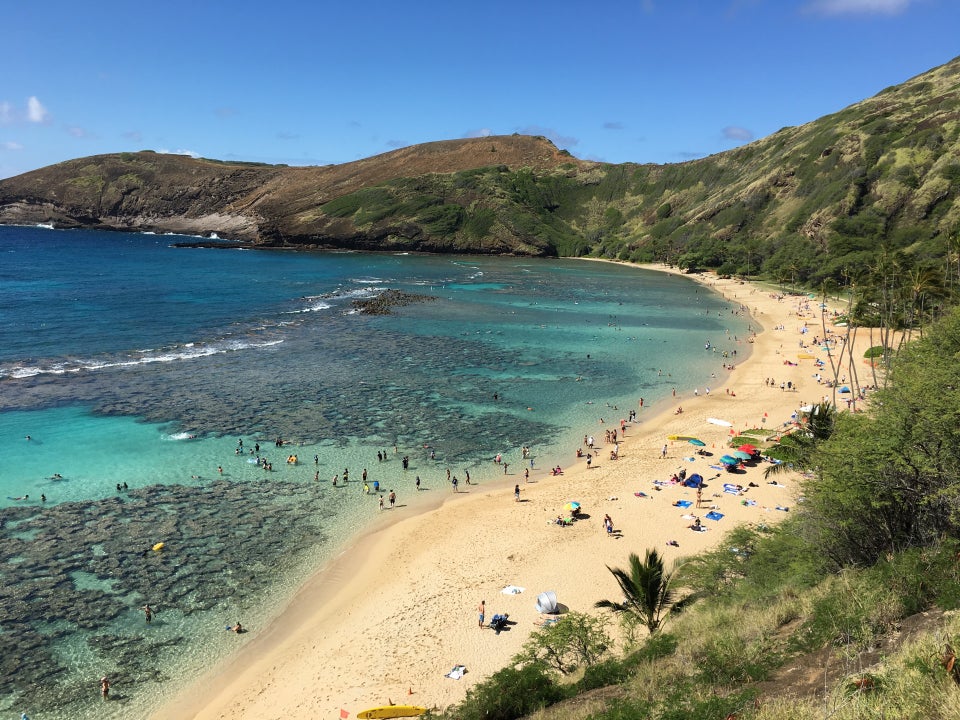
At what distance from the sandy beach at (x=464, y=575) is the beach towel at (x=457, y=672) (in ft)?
0.58

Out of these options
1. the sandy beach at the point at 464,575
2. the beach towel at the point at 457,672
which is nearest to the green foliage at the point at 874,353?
the sandy beach at the point at 464,575

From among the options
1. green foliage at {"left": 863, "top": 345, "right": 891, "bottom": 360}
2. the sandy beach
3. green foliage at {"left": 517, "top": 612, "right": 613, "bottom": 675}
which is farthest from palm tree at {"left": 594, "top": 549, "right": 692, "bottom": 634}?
green foliage at {"left": 863, "top": 345, "right": 891, "bottom": 360}

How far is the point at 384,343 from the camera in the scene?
2815 inches

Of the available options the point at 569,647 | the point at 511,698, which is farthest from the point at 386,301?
the point at 511,698

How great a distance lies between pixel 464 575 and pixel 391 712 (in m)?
8.68

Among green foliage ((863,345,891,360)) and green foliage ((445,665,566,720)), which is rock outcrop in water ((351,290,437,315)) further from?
green foliage ((445,665,566,720))

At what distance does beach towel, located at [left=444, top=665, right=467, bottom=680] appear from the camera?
20828 mm

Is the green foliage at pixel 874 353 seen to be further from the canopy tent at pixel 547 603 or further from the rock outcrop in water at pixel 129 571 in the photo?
the rock outcrop in water at pixel 129 571

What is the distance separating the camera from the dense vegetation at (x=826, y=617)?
Answer: 35.5ft

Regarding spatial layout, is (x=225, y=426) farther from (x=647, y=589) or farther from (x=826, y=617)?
(x=826, y=617)

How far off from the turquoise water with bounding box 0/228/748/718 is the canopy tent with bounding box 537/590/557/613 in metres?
11.0

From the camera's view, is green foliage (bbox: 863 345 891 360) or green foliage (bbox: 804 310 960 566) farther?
green foliage (bbox: 863 345 891 360)

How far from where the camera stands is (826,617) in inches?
546

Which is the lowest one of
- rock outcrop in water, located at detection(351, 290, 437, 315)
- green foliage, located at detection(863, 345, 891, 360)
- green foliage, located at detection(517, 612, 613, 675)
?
green foliage, located at detection(517, 612, 613, 675)
